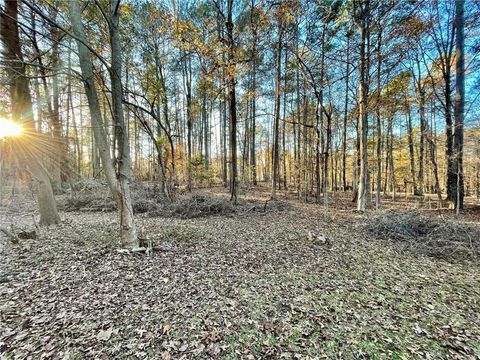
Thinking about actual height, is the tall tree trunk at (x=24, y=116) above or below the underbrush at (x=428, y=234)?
above

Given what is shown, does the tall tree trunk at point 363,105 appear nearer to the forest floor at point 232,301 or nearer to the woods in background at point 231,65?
the woods in background at point 231,65

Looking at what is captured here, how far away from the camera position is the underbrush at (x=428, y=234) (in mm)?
4621

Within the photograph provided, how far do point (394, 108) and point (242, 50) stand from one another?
28.2 feet

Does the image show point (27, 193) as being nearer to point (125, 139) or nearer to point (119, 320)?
point (125, 139)

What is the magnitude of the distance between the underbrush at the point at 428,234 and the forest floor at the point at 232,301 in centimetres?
41

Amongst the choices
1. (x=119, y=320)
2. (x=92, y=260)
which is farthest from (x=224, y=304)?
(x=92, y=260)

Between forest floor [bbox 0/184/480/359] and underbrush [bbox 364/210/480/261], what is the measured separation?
1.35 feet

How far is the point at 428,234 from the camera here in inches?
211

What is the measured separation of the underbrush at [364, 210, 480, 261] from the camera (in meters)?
4.62

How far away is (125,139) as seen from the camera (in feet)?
13.5

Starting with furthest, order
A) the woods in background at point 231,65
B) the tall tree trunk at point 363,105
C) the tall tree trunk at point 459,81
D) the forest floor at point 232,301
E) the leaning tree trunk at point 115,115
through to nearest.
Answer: the tall tree trunk at point 459,81, the tall tree trunk at point 363,105, the woods in background at point 231,65, the leaning tree trunk at point 115,115, the forest floor at point 232,301

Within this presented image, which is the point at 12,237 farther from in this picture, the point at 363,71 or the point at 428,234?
the point at 363,71

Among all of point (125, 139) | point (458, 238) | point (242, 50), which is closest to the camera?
point (125, 139)

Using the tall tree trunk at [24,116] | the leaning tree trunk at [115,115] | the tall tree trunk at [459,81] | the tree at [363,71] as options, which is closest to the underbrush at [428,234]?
the tree at [363,71]
